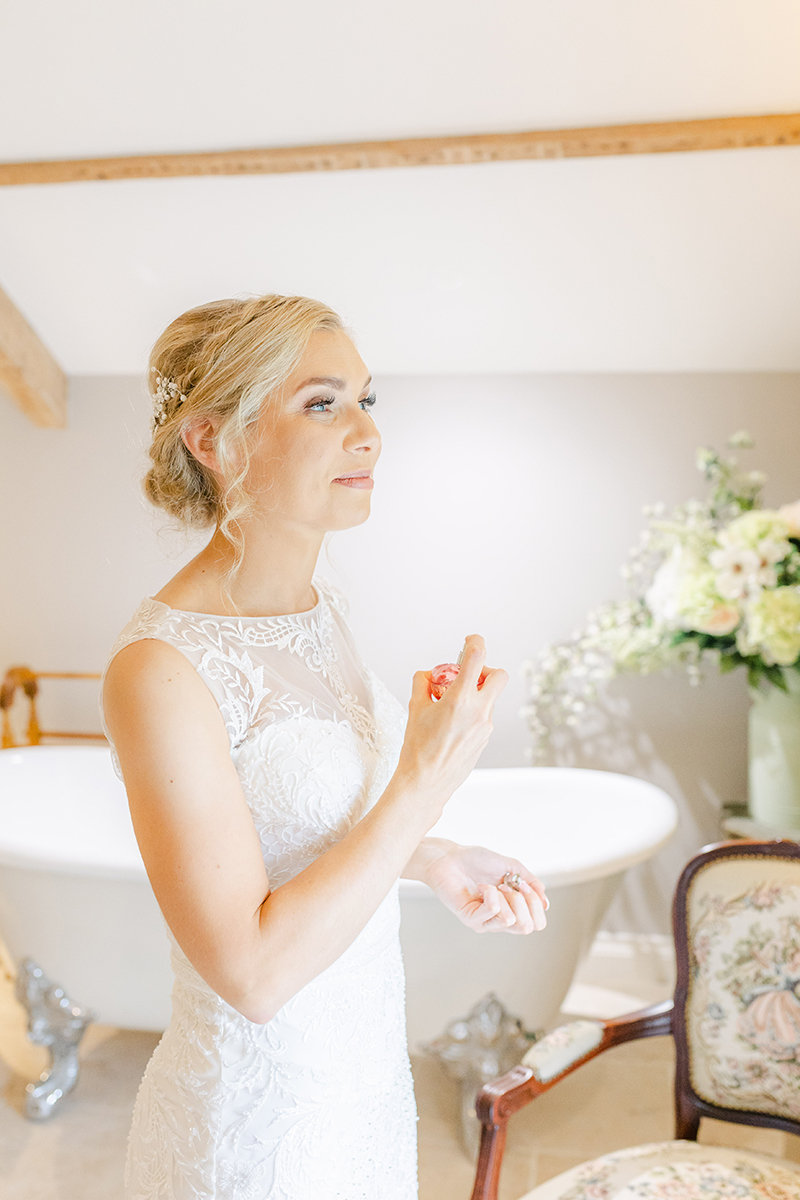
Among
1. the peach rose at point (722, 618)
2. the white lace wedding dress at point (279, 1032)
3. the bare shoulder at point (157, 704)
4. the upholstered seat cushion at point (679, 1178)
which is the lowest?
the upholstered seat cushion at point (679, 1178)

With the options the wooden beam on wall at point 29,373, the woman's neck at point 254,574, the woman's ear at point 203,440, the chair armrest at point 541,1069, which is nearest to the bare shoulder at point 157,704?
the woman's neck at point 254,574

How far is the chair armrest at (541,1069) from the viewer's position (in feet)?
4.37

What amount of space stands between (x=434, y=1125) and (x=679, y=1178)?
0.99 m

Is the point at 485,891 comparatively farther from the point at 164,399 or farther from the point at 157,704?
the point at 164,399

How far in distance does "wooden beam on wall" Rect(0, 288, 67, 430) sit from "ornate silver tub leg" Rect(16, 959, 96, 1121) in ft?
5.97

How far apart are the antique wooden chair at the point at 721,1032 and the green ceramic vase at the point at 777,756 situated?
3.45ft

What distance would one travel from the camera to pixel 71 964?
231 centimetres

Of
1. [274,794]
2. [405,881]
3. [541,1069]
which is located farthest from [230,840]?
[405,881]

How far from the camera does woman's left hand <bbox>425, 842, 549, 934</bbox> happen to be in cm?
105

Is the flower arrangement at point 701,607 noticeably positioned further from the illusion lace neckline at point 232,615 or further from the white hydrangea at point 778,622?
the illusion lace neckline at point 232,615

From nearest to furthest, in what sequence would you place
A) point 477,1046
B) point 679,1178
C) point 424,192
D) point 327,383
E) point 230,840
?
point 230,840 → point 327,383 → point 679,1178 → point 477,1046 → point 424,192

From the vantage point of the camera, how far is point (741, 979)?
5.07 feet

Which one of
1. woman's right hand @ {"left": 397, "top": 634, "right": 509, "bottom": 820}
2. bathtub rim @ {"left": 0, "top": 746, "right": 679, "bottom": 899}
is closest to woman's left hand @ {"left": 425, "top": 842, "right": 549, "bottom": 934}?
woman's right hand @ {"left": 397, "top": 634, "right": 509, "bottom": 820}

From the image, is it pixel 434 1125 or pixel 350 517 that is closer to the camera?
pixel 350 517
